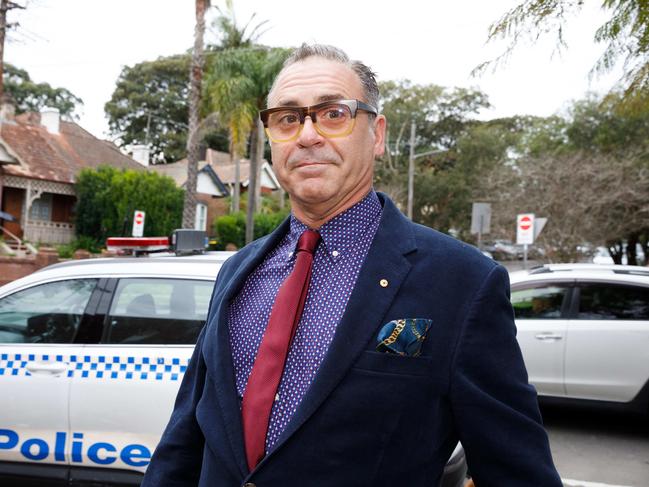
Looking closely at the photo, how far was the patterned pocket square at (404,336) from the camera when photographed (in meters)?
1.38

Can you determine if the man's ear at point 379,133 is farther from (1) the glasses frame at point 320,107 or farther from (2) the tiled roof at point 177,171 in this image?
(2) the tiled roof at point 177,171

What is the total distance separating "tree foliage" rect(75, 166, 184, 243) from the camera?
2784cm

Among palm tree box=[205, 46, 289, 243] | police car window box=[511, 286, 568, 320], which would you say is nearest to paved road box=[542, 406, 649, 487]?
police car window box=[511, 286, 568, 320]

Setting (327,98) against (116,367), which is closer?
(327,98)

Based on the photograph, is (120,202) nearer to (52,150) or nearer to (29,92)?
(52,150)

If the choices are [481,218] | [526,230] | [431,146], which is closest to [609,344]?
[526,230]

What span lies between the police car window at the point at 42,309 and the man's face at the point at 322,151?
2685 millimetres

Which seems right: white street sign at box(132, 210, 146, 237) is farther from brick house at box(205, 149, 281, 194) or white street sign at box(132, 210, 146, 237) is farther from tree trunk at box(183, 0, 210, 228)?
brick house at box(205, 149, 281, 194)

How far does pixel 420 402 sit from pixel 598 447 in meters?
5.37

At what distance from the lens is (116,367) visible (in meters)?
3.69

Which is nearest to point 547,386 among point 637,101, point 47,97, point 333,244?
point 637,101

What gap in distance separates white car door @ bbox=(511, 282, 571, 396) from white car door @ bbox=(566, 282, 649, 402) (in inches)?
3.9

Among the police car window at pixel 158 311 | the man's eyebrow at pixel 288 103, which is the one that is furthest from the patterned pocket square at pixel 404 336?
the police car window at pixel 158 311

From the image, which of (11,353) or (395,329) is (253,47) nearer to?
(11,353)
